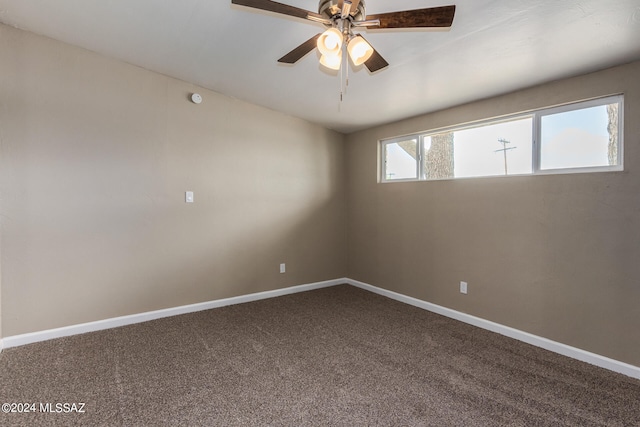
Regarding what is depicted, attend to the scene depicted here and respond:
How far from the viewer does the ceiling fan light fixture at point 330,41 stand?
1.48 m

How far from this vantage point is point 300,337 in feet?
8.92

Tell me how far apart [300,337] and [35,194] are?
8.50ft

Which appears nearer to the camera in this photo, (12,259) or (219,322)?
(12,259)

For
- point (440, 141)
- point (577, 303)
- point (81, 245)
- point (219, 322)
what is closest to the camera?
point (577, 303)

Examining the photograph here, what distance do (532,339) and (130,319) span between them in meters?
3.71

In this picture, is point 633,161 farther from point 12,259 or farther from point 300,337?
point 12,259

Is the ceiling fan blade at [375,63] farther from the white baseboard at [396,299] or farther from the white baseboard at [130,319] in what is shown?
the white baseboard at [130,319]

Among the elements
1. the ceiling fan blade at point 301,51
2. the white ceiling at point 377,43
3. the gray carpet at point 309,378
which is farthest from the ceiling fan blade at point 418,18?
the gray carpet at point 309,378

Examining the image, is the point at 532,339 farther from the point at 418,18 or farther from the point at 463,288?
the point at 418,18

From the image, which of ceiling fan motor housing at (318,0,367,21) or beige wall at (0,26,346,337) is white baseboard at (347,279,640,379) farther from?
ceiling fan motor housing at (318,0,367,21)

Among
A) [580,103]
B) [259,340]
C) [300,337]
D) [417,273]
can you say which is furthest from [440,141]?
[259,340]

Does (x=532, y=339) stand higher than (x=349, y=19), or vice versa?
(x=349, y=19)

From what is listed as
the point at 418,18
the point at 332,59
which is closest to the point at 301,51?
the point at 332,59

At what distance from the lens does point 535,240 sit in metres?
2.60
